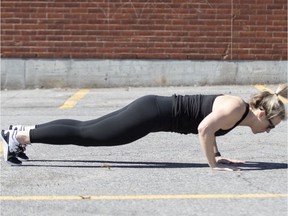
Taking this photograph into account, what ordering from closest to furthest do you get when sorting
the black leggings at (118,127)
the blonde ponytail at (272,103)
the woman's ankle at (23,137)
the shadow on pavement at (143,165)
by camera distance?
1. the blonde ponytail at (272,103)
2. the black leggings at (118,127)
3. the woman's ankle at (23,137)
4. the shadow on pavement at (143,165)

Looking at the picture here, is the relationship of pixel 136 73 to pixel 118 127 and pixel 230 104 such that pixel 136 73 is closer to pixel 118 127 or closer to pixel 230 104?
pixel 118 127

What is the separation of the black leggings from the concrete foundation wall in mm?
7742

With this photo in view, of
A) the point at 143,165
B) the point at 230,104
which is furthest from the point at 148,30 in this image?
the point at 230,104

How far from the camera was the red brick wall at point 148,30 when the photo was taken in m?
15.0

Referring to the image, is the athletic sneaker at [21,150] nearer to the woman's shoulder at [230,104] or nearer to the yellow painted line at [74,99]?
the woman's shoulder at [230,104]

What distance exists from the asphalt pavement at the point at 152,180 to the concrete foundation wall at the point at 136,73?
5.28 metres

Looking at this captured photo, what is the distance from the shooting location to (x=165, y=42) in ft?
49.4

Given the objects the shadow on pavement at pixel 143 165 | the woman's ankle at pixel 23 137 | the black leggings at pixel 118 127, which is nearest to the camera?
the black leggings at pixel 118 127

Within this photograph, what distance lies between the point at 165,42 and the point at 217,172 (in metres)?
8.26

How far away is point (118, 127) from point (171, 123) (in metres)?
0.50

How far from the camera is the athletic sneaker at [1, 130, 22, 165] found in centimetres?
730

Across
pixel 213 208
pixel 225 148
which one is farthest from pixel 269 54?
pixel 213 208

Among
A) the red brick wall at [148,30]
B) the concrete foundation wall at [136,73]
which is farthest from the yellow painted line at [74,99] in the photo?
the red brick wall at [148,30]

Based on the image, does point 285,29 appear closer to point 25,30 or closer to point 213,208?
point 25,30
